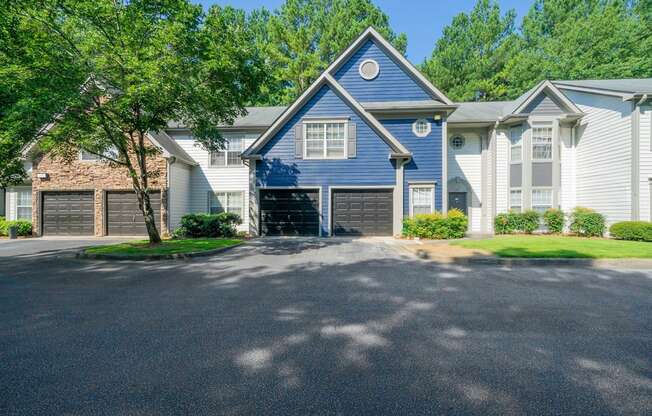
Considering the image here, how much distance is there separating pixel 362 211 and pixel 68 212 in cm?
1669

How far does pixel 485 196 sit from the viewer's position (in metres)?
18.0

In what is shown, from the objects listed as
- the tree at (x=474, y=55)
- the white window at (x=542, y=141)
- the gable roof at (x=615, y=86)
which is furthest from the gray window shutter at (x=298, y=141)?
the tree at (x=474, y=55)

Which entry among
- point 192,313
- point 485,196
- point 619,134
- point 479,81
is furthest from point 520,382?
point 479,81

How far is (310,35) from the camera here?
35062mm

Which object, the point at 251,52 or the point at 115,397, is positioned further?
the point at 251,52

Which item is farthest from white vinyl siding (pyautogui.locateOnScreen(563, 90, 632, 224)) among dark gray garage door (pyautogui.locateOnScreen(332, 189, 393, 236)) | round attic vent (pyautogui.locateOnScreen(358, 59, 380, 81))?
round attic vent (pyautogui.locateOnScreen(358, 59, 380, 81))

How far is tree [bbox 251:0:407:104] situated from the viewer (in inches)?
1291

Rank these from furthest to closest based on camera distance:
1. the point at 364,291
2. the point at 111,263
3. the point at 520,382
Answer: the point at 111,263 → the point at 364,291 → the point at 520,382

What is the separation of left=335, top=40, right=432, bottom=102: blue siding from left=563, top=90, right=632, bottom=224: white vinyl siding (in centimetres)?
869

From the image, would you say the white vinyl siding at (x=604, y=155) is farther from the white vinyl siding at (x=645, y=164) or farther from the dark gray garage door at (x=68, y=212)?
the dark gray garage door at (x=68, y=212)

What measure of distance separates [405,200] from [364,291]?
10.5m

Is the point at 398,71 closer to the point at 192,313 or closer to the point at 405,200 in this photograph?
the point at 405,200

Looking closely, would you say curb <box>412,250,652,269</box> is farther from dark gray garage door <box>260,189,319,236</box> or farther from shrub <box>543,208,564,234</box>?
shrub <box>543,208,564,234</box>

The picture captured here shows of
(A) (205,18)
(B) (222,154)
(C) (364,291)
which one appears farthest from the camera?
(B) (222,154)
